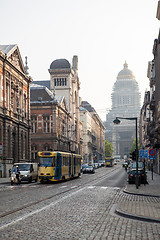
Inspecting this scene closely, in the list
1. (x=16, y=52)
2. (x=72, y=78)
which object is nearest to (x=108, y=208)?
(x=16, y=52)

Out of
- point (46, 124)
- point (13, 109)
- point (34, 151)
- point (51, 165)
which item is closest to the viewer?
point (51, 165)

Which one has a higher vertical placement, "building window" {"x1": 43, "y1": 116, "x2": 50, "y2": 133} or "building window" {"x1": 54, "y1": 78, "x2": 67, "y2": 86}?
"building window" {"x1": 54, "y1": 78, "x2": 67, "y2": 86}

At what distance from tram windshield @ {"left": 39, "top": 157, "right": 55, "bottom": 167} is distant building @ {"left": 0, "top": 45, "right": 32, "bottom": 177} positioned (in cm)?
1582

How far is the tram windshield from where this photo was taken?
128 ft

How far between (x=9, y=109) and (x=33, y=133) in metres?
34.5

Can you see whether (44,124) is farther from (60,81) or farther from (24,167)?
(24,167)

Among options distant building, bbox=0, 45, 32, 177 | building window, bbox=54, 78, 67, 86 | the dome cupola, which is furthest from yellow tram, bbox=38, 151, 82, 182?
the dome cupola

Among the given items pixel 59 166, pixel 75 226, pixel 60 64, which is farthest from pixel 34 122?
pixel 75 226

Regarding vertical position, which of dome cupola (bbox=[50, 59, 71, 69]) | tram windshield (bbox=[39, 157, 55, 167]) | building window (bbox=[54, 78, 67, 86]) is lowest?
tram windshield (bbox=[39, 157, 55, 167])

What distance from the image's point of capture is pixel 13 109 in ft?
205

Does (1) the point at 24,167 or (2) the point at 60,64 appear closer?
(1) the point at 24,167

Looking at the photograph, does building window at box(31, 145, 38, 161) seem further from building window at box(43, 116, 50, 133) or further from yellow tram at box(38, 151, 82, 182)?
yellow tram at box(38, 151, 82, 182)

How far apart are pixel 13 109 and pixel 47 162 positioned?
25056mm

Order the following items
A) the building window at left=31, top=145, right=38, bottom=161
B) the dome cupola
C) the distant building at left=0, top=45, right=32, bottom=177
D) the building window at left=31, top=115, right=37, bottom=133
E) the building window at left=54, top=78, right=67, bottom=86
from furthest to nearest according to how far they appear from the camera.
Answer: the dome cupola < the building window at left=54, top=78, right=67, bottom=86 < the building window at left=31, top=115, right=37, bottom=133 < the building window at left=31, top=145, right=38, bottom=161 < the distant building at left=0, top=45, right=32, bottom=177
